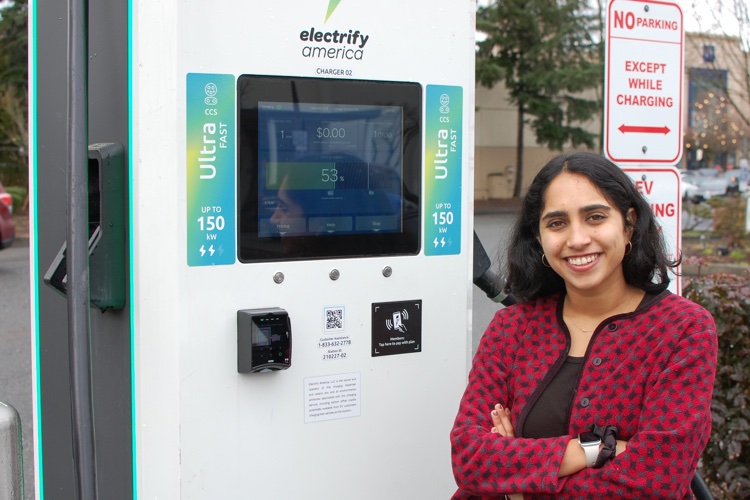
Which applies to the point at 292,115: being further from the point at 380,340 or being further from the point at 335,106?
the point at 380,340

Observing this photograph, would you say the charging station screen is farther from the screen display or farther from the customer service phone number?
the customer service phone number

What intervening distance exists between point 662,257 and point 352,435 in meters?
0.97

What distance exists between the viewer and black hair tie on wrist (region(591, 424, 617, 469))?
219 centimetres

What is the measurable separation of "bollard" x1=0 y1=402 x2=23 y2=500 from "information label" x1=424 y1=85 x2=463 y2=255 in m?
1.20

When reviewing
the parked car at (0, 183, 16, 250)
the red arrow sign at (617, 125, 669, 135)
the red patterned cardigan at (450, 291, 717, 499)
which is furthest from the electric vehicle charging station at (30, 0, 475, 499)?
the parked car at (0, 183, 16, 250)

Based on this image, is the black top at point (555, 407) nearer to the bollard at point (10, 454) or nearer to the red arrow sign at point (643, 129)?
the bollard at point (10, 454)

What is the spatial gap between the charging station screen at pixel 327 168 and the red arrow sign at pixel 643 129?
1023mm

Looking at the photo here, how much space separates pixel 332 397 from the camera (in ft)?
8.79

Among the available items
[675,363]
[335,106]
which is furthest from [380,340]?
[675,363]

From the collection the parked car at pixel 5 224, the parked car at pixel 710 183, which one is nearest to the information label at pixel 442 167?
the parked car at pixel 5 224

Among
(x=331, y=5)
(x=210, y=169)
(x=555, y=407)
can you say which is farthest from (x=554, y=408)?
(x=331, y=5)

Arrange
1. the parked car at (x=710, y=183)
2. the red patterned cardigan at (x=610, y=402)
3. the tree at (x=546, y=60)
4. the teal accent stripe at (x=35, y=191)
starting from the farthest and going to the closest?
the parked car at (x=710, y=183)
the tree at (x=546, y=60)
the teal accent stripe at (x=35, y=191)
the red patterned cardigan at (x=610, y=402)

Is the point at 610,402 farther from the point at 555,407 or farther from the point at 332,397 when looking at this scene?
the point at 332,397

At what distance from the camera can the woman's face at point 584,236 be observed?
2395 mm
